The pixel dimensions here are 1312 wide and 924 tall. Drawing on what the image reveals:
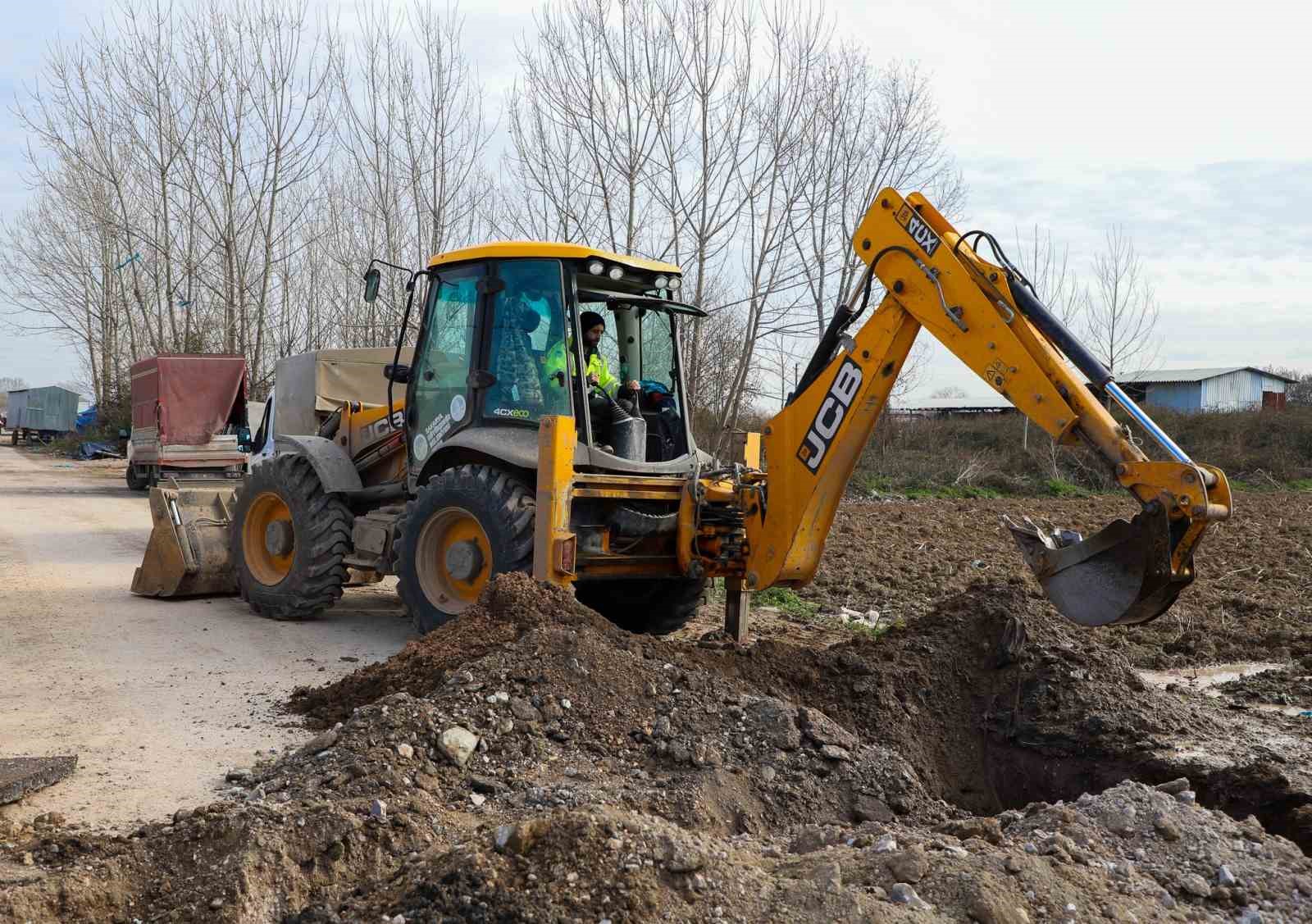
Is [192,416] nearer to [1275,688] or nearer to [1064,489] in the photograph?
[1064,489]

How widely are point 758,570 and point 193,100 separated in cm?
2260

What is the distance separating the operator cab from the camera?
698cm

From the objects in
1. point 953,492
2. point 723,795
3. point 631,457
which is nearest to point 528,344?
point 631,457

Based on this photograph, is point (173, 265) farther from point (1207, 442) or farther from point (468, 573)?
point (1207, 442)

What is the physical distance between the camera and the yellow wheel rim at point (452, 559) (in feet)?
23.1

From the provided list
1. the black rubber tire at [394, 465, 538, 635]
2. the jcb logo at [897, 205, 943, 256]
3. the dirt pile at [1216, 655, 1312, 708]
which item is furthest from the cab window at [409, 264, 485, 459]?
the dirt pile at [1216, 655, 1312, 708]

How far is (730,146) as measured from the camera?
15.2m

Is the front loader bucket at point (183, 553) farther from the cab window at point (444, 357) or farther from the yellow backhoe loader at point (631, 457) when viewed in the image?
the cab window at point (444, 357)

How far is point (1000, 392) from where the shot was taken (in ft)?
18.1

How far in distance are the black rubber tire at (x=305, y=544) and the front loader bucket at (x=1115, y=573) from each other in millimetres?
4945

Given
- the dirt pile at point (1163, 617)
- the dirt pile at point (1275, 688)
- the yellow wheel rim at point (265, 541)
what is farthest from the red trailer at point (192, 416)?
the dirt pile at point (1275, 688)

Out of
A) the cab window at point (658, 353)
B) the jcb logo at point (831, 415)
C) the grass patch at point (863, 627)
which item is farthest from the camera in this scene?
the grass patch at point (863, 627)

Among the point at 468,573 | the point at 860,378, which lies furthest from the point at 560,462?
the point at 860,378

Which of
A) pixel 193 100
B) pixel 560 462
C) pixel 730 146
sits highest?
pixel 193 100
